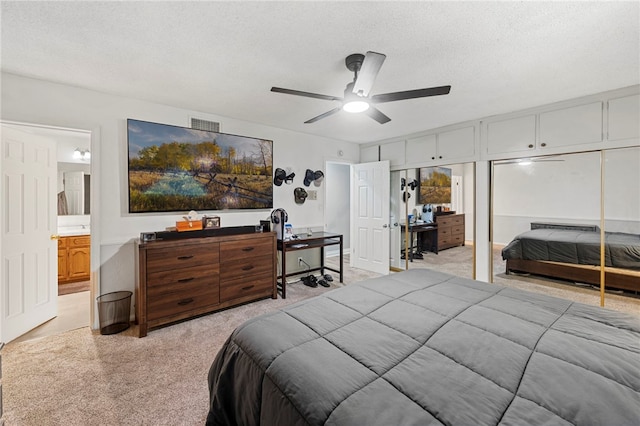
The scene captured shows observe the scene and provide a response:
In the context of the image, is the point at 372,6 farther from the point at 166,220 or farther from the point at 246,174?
the point at 166,220

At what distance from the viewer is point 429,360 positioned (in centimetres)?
121

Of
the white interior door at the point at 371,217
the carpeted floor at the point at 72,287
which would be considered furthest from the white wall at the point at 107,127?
the white interior door at the point at 371,217

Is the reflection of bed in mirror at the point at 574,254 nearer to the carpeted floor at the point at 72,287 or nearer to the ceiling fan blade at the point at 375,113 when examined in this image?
the ceiling fan blade at the point at 375,113

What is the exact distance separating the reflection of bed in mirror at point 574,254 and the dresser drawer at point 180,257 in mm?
4021

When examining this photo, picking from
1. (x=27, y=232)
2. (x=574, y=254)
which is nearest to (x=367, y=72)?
(x=574, y=254)

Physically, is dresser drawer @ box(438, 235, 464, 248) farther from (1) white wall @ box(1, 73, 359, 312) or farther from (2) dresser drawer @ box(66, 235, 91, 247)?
(2) dresser drawer @ box(66, 235, 91, 247)

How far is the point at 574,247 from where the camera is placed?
3395mm

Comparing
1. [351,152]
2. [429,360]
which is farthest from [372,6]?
[351,152]

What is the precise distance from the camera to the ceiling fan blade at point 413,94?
2.04 meters

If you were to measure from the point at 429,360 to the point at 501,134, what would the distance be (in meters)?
3.67

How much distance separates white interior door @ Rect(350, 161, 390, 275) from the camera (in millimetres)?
5008

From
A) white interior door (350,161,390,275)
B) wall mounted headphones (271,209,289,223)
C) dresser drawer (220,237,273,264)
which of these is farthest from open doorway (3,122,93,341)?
white interior door (350,161,390,275)

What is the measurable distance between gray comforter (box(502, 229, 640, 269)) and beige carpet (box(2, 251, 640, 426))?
430 mm

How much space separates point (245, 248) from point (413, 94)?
256cm
